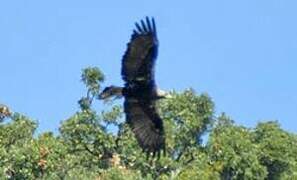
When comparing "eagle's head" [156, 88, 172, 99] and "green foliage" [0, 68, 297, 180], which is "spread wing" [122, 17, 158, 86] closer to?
"eagle's head" [156, 88, 172, 99]

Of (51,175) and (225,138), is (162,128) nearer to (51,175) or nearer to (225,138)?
(51,175)

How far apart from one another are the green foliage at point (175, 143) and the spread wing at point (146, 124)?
2474 cm

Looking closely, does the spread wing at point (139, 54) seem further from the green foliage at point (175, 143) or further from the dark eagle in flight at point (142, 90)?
the green foliage at point (175, 143)

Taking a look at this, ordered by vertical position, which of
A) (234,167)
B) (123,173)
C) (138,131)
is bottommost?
(138,131)

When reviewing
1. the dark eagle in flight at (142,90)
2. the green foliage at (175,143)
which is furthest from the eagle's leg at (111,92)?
the green foliage at (175,143)

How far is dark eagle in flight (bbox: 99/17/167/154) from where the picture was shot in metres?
22.0

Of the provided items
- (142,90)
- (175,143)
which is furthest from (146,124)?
(175,143)

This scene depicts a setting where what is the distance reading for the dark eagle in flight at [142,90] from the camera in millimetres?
22047

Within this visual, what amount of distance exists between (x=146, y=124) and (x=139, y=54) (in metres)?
1.11

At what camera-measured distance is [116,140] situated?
172 feet

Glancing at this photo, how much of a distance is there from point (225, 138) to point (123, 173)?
8.52 metres

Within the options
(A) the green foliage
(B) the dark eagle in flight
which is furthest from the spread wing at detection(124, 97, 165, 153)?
(A) the green foliage

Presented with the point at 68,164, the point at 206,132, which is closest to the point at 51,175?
the point at 68,164

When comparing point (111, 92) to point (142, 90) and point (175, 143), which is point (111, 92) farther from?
point (175, 143)
